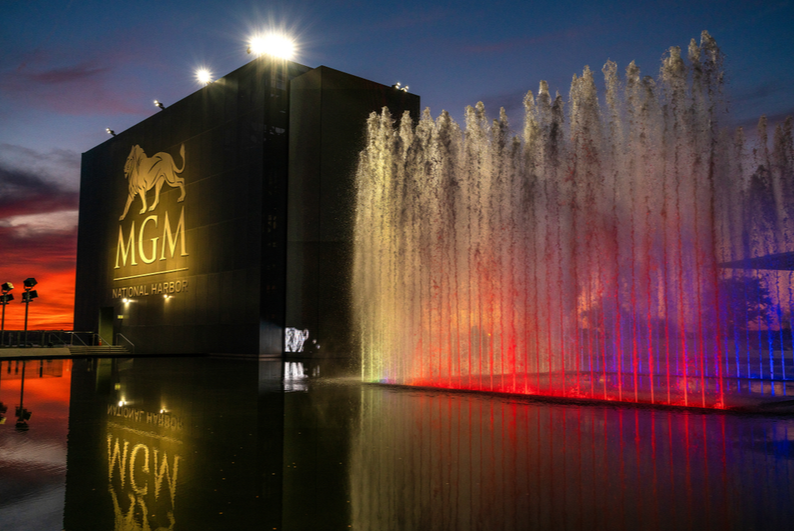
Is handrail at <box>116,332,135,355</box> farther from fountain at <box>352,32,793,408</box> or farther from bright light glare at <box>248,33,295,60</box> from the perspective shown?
fountain at <box>352,32,793,408</box>

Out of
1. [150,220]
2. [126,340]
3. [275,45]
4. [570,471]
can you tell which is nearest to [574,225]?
[570,471]

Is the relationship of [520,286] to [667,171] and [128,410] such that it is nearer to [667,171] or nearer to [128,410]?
[667,171]

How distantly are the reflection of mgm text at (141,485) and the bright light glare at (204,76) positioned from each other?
2688 cm

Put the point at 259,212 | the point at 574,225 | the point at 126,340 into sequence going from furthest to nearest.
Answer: the point at 126,340 < the point at 259,212 < the point at 574,225

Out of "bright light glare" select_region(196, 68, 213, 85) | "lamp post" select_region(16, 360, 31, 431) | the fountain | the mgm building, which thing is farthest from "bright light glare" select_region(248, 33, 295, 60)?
"lamp post" select_region(16, 360, 31, 431)

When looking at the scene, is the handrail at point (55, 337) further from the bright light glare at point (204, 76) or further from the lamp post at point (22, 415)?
the lamp post at point (22, 415)

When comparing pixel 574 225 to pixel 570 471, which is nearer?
pixel 570 471

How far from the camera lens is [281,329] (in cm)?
2541

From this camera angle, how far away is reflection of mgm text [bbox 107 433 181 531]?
3.73m

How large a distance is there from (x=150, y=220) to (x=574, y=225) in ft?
87.0

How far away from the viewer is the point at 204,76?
97.8ft

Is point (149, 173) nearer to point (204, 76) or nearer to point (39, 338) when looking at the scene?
point (204, 76)

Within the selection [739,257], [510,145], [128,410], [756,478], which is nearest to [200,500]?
[756,478]

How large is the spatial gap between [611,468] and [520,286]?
932cm
